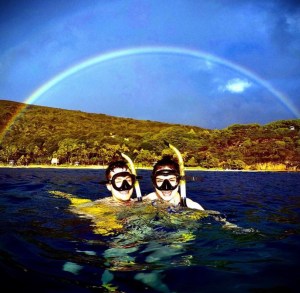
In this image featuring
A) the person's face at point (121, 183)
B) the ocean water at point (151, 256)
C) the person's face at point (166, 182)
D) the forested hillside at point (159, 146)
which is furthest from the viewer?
the forested hillside at point (159, 146)

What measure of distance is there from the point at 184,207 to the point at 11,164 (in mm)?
54801

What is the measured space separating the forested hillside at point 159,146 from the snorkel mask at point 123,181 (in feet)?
162

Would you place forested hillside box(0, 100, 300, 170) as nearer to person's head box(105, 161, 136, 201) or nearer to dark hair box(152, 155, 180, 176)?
person's head box(105, 161, 136, 201)

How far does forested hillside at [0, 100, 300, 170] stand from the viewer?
58.9m

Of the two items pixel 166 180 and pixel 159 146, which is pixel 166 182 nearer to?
pixel 166 180

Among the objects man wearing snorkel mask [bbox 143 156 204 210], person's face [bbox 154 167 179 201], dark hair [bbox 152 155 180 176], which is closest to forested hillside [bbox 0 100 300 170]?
dark hair [bbox 152 155 180 176]

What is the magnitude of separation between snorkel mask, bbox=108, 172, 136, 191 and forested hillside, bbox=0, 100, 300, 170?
49514mm

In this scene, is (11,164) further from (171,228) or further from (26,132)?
(171,228)

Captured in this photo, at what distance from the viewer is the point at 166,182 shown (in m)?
7.48

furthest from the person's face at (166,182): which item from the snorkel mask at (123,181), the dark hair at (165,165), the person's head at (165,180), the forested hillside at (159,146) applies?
the forested hillside at (159,146)

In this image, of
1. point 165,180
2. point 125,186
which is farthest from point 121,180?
point 165,180

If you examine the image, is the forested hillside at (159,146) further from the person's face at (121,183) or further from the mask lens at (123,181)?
the mask lens at (123,181)

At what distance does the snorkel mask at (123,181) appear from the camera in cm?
782

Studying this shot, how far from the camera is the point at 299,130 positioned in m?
76.0
